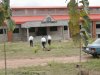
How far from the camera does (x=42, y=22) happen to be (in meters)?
43.7

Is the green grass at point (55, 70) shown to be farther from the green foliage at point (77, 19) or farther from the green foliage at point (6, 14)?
the green foliage at point (6, 14)

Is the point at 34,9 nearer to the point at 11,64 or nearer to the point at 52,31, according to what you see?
the point at 52,31

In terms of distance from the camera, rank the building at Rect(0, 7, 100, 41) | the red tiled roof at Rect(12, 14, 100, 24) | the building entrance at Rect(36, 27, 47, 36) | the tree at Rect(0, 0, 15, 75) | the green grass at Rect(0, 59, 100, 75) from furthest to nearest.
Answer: the building entrance at Rect(36, 27, 47, 36), the red tiled roof at Rect(12, 14, 100, 24), the building at Rect(0, 7, 100, 41), the green grass at Rect(0, 59, 100, 75), the tree at Rect(0, 0, 15, 75)

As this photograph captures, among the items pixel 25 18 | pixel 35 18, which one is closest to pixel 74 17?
pixel 35 18

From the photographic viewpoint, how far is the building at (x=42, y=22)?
4381 cm

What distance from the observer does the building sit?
43.8 meters

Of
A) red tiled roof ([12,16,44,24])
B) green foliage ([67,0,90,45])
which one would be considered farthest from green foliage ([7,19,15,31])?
red tiled roof ([12,16,44,24])

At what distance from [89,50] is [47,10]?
27.6 m

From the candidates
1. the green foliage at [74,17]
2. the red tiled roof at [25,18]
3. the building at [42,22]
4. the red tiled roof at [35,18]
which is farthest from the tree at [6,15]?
the red tiled roof at [35,18]

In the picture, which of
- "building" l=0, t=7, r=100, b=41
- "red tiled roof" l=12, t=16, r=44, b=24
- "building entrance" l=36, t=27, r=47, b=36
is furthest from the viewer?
"building entrance" l=36, t=27, r=47, b=36

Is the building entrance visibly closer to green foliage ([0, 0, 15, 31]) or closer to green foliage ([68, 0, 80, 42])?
green foliage ([68, 0, 80, 42])

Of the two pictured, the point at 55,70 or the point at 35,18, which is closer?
the point at 55,70

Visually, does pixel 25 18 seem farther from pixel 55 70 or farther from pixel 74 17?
pixel 74 17

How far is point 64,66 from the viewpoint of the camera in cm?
1697
